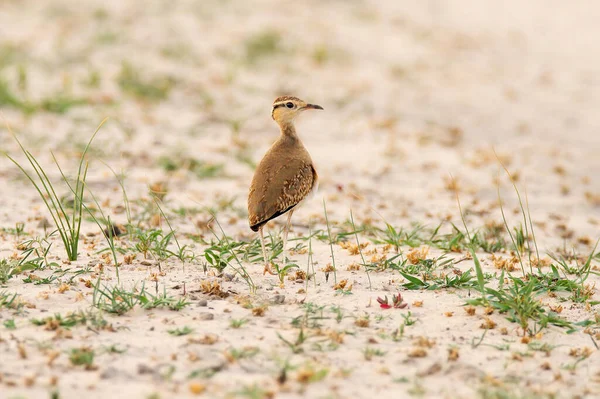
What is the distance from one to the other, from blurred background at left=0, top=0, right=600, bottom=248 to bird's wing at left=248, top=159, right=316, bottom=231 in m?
1.64

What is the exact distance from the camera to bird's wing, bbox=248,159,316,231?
5.07 meters

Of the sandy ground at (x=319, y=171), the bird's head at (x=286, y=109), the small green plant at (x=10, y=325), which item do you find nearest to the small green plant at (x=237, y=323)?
the sandy ground at (x=319, y=171)

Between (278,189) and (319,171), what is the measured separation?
400cm

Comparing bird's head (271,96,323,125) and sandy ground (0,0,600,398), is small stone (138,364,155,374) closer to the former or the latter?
sandy ground (0,0,600,398)

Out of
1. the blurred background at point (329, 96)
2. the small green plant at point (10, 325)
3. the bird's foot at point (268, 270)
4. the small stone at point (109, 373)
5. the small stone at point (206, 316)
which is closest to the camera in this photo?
the small stone at point (109, 373)

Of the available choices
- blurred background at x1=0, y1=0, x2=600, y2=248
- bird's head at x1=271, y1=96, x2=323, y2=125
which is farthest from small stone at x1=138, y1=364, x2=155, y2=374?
blurred background at x1=0, y1=0, x2=600, y2=248

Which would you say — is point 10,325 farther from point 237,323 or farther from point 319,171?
point 319,171

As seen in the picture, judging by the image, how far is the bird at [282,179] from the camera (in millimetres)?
5105

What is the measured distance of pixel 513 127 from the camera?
1145cm

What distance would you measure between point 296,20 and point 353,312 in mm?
12176

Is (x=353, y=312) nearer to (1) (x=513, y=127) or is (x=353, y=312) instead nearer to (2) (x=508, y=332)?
(2) (x=508, y=332)

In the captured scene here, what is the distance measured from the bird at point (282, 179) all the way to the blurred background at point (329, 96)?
4.69 ft

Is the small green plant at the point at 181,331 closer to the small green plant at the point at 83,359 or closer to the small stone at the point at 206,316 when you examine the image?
the small stone at the point at 206,316

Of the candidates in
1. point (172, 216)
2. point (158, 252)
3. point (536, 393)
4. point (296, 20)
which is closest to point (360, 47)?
point (296, 20)
